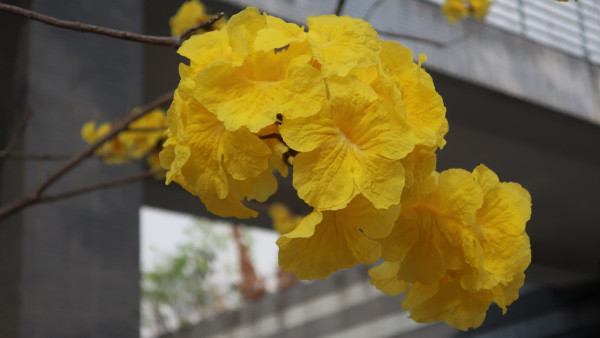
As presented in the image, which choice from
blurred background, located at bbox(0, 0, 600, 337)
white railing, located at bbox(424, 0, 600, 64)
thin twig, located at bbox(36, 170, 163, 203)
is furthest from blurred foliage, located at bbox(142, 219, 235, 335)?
thin twig, located at bbox(36, 170, 163, 203)

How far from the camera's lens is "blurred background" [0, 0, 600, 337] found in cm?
284

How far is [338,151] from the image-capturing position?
57cm

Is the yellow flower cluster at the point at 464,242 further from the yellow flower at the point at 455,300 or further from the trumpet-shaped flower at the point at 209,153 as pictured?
the trumpet-shaped flower at the point at 209,153

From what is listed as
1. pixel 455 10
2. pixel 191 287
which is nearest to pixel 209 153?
pixel 455 10

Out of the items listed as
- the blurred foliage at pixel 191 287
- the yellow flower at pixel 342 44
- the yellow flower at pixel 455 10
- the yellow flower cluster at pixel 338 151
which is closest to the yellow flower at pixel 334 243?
the yellow flower cluster at pixel 338 151

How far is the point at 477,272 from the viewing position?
2.10ft

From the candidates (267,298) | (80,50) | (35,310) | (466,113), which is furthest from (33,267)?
(267,298)

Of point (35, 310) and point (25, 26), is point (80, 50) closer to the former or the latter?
point (25, 26)

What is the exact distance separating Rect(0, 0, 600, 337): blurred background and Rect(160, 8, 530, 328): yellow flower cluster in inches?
32.2

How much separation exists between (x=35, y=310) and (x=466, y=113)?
3.26 meters

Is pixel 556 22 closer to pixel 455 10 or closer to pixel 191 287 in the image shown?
pixel 455 10

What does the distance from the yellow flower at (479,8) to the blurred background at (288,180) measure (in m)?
0.11

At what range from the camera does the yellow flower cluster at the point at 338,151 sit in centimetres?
56

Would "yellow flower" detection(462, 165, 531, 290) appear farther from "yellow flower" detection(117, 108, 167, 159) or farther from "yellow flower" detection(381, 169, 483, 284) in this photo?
"yellow flower" detection(117, 108, 167, 159)
